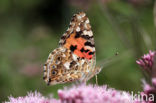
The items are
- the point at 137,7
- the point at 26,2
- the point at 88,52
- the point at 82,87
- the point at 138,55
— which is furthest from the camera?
the point at 26,2

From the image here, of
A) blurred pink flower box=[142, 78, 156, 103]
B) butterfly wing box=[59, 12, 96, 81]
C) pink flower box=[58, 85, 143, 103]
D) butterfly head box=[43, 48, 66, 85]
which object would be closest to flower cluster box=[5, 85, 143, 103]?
pink flower box=[58, 85, 143, 103]

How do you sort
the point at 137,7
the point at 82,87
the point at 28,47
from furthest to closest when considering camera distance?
the point at 28,47, the point at 137,7, the point at 82,87

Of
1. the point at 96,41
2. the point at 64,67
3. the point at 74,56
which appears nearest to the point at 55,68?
the point at 64,67

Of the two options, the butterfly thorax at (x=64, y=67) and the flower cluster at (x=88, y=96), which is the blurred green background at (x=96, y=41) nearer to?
the butterfly thorax at (x=64, y=67)

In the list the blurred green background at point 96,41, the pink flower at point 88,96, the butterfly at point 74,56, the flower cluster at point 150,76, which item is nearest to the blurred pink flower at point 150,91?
the flower cluster at point 150,76

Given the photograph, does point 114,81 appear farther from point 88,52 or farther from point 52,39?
point 52,39

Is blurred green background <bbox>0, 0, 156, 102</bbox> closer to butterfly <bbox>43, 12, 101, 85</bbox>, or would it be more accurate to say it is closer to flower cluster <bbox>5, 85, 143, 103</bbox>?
butterfly <bbox>43, 12, 101, 85</bbox>

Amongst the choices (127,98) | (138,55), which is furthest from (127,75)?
(127,98)
